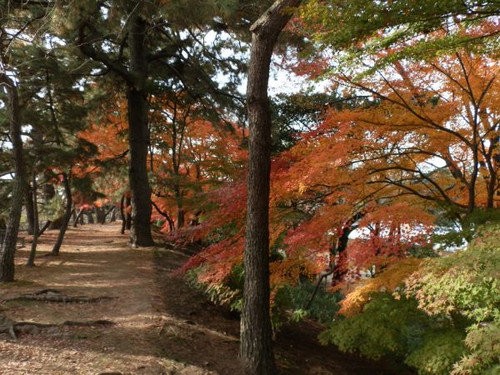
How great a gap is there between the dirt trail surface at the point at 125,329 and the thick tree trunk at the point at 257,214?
28.1 inches

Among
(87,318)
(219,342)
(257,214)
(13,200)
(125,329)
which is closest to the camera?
(257,214)

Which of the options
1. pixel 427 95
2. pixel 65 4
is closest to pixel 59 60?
pixel 65 4

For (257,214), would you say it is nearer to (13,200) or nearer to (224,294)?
(224,294)

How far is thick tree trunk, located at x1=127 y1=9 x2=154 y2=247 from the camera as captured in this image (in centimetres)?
1440

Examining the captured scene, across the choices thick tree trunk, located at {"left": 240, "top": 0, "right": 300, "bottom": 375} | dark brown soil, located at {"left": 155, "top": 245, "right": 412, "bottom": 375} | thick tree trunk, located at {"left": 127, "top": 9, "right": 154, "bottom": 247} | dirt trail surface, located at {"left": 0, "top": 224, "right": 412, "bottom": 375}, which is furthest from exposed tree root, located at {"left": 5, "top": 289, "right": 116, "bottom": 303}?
thick tree trunk, located at {"left": 127, "top": 9, "right": 154, "bottom": 247}

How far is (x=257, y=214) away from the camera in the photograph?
6.33m

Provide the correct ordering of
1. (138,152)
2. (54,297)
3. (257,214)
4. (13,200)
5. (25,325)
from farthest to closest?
(138,152)
(13,200)
(54,297)
(25,325)
(257,214)

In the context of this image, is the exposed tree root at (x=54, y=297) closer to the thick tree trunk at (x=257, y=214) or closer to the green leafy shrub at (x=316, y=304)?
the thick tree trunk at (x=257, y=214)

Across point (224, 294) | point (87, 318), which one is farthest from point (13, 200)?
point (224, 294)

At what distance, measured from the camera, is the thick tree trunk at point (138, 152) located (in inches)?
567

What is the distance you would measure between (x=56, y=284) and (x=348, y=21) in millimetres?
8617

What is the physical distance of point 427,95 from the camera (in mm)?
7762

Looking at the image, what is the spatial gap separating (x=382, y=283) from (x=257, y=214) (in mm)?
2973

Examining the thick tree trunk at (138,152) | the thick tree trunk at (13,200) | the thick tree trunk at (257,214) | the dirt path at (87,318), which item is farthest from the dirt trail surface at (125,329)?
the thick tree trunk at (138,152)
